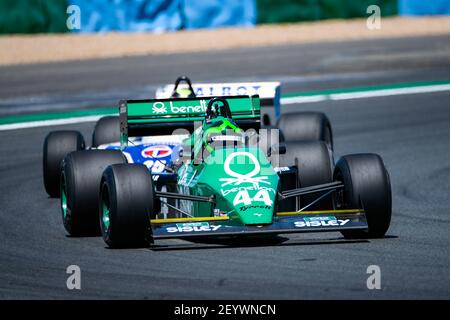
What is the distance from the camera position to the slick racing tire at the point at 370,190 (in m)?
11.1

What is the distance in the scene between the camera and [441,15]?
35.3 m

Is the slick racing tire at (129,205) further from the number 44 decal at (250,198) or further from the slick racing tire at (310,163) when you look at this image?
the slick racing tire at (310,163)

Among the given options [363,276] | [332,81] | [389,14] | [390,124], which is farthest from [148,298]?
[389,14]

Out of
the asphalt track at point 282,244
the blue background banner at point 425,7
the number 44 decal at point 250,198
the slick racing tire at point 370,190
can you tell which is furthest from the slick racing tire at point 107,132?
the blue background banner at point 425,7

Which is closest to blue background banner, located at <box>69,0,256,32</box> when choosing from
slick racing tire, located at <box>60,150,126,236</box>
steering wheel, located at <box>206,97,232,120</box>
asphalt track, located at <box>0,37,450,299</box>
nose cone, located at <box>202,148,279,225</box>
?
asphalt track, located at <box>0,37,450,299</box>

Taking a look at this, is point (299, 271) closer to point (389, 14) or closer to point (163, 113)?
point (163, 113)

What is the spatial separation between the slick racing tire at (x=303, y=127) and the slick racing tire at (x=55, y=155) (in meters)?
2.64

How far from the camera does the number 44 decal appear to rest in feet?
35.1

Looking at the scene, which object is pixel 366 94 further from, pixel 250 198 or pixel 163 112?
pixel 250 198

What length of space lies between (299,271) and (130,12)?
23.6m

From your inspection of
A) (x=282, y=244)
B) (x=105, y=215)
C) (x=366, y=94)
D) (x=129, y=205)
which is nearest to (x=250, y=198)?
(x=282, y=244)

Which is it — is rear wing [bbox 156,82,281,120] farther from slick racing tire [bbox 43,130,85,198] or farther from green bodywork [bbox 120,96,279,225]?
green bodywork [bbox 120,96,279,225]

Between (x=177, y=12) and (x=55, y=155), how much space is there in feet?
64.0
